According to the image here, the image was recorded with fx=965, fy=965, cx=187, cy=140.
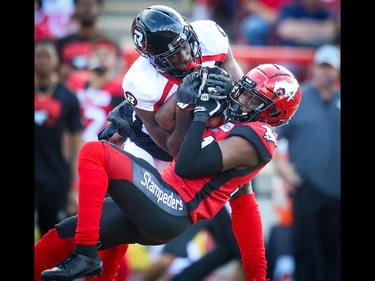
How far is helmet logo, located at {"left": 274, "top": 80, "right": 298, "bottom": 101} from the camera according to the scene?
17.1 feet

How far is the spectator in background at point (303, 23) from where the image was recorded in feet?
34.4

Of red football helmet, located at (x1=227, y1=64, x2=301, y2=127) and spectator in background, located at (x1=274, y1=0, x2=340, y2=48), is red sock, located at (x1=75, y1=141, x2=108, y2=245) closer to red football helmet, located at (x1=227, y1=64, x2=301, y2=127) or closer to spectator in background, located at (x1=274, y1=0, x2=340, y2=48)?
red football helmet, located at (x1=227, y1=64, x2=301, y2=127)

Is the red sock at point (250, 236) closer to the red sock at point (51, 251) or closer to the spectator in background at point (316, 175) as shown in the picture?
the red sock at point (51, 251)

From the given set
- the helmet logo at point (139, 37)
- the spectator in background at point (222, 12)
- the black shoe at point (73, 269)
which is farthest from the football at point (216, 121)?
the spectator in background at point (222, 12)

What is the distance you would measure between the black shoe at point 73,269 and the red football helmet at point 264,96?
3.62ft

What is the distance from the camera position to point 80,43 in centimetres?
963

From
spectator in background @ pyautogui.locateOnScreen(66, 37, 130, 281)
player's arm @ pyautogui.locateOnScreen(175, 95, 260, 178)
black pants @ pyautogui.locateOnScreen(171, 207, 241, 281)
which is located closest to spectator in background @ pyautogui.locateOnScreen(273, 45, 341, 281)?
black pants @ pyautogui.locateOnScreen(171, 207, 241, 281)

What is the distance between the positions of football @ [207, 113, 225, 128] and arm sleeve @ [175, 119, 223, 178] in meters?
0.17

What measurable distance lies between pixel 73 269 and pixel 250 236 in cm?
124

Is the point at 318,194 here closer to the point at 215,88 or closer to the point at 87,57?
the point at 87,57
